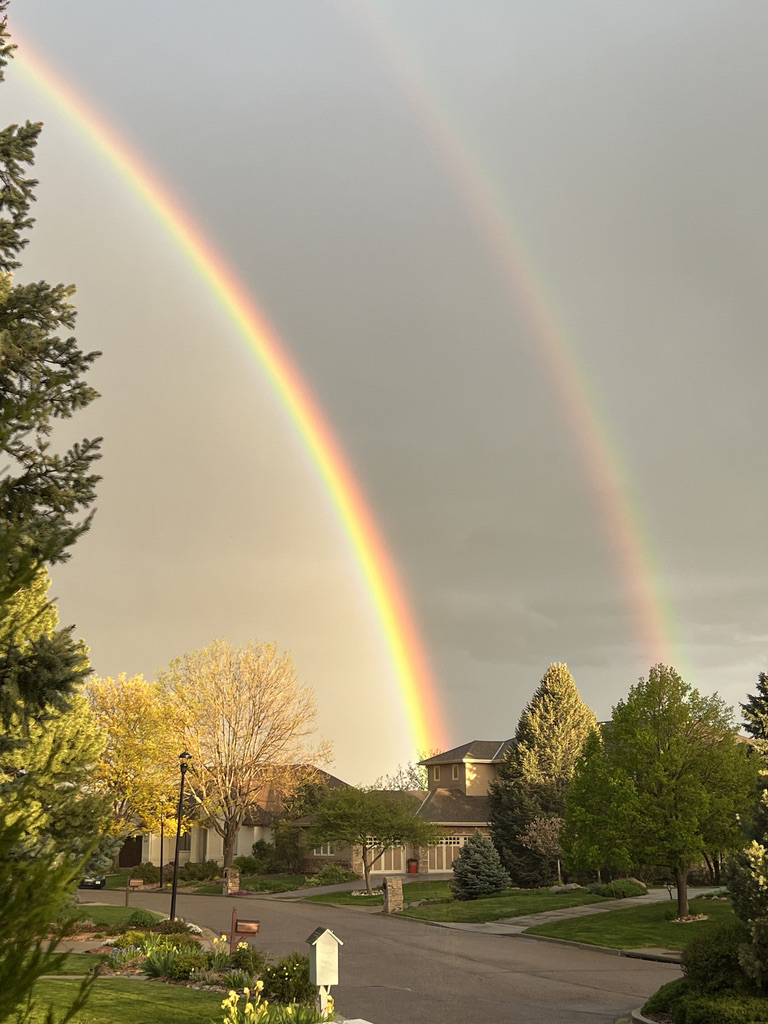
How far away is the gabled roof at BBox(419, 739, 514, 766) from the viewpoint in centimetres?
7019

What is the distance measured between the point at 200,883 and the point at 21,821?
212 ft

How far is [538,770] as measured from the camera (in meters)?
57.4

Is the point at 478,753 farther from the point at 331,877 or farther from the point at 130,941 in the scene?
the point at 130,941

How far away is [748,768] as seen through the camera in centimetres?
3003

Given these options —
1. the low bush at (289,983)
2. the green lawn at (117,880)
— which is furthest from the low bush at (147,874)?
the low bush at (289,983)

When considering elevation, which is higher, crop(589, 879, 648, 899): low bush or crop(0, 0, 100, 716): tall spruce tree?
crop(0, 0, 100, 716): tall spruce tree

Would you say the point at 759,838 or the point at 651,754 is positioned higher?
the point at 651,754

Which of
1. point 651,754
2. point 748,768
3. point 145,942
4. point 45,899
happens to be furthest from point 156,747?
point 45,899

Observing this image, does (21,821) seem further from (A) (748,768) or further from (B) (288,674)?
(B) (288,674)

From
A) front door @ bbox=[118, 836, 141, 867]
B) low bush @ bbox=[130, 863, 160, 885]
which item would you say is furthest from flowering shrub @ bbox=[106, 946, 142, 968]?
front door @ bbox=[118, 836, 141, 867]

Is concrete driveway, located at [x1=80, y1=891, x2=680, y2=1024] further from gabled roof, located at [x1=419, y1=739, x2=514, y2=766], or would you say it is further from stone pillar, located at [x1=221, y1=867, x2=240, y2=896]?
gabled roof, located at [x1=419, y1=739, x2=514, y2=766]

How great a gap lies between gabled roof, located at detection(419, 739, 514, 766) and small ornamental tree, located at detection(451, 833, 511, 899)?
69.8ft

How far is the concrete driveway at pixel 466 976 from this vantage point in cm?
1669

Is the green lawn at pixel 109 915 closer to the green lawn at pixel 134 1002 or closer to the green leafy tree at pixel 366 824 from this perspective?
the green lawn at pixel 134 1002
